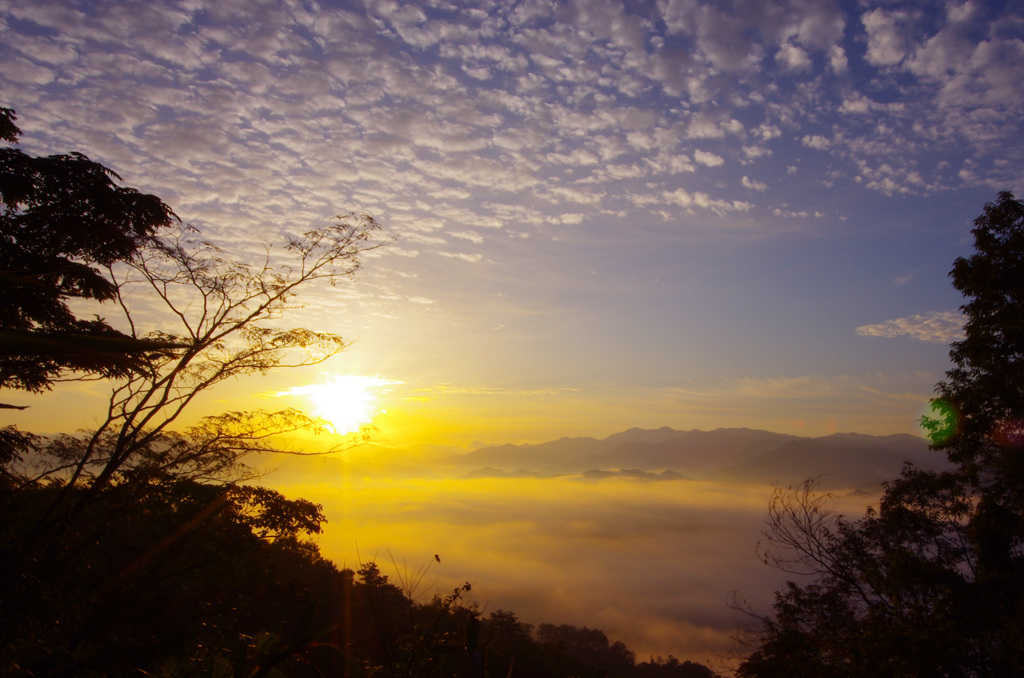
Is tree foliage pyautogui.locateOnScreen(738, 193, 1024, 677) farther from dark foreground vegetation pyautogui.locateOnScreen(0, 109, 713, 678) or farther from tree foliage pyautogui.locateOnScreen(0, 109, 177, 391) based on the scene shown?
tree foliage pyautogui.locateOnScreen(0, 109, 177, 391)

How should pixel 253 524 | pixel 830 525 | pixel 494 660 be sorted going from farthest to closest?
pixel 494 660 < pixel 830 525 < pixel 253 524

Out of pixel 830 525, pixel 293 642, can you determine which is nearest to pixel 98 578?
pixel 293 642

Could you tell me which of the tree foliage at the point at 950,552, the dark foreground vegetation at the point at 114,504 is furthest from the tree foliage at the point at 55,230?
the tree foliage at the point at 950,552

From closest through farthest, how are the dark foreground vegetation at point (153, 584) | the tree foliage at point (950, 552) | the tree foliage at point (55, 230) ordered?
the dark foreground vegetation at point (153, 584), the tree foliage at point (55, 230), the tree foliage at point (950, 552)

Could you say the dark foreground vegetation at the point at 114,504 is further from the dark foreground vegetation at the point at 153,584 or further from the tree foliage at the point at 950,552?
the tree foliage at the point at 950,552

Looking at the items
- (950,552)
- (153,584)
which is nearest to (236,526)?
(153,584)

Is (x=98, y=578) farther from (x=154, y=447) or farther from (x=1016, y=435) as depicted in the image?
(x=1016, y=435)

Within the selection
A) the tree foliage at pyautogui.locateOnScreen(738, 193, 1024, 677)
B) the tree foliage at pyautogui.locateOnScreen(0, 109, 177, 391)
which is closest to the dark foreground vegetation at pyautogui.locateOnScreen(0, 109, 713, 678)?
the tree foliage at pyautogui.locateOnScreen(0, 109, 177, 391)

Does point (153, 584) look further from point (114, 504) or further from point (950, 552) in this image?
point (950, 552)

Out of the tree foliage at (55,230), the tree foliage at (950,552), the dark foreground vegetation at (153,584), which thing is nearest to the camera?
the dark foreground vegetation at (153,584)

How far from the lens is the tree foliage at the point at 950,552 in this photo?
11.5 metres

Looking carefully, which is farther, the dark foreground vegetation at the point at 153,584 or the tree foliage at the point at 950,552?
the tree foliage at the point at 950,552

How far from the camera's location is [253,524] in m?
11.8

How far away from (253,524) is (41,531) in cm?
356
